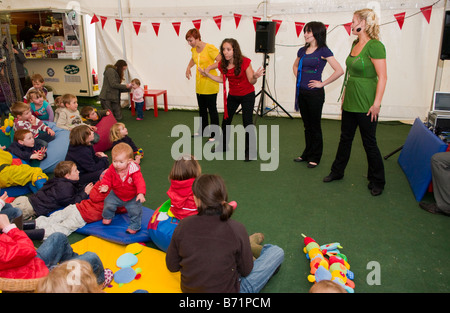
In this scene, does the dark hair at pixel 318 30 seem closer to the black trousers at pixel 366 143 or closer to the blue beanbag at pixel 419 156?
the black trousers at pixel 366 143

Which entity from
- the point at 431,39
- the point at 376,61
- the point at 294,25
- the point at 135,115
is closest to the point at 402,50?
the point at 431,39

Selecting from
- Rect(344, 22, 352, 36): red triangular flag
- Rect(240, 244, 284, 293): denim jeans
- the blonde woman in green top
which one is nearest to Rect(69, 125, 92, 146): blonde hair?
Rect(240, 244, 284, 293): denim jeans

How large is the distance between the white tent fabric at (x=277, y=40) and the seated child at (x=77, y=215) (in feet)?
15.6

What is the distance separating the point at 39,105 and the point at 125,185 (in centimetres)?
294

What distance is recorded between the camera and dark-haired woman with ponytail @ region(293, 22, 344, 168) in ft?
13.3

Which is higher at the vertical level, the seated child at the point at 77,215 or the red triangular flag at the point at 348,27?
the red triangular flag at the point at 348,27

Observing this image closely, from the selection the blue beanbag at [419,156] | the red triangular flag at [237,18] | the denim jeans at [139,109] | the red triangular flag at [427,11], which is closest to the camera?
the blue beanbag at [419,156]

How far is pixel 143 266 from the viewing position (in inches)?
107

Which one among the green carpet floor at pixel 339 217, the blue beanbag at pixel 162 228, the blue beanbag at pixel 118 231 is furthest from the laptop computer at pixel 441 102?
the blue beanbag at pixel 118 231

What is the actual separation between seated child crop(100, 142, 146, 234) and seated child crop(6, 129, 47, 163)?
1600 millimetres

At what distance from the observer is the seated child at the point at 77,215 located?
10.4 feet

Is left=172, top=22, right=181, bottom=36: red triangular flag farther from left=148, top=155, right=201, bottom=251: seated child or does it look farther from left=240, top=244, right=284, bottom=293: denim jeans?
left=240, top=244, right=284, bottom=293: denim jeans

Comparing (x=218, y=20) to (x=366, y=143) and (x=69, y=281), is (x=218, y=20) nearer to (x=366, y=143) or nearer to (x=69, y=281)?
(x=366, y=143)
